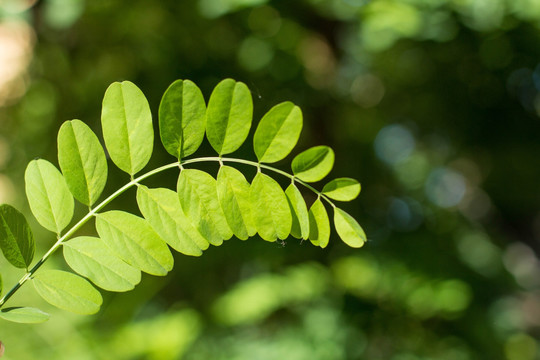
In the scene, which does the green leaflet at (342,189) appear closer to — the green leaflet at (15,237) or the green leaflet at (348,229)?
the green leaflet at (348,229)

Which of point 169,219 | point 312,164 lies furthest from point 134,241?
Answer: point 312,164

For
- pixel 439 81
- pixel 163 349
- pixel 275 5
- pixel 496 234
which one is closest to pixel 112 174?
pixel 163 349

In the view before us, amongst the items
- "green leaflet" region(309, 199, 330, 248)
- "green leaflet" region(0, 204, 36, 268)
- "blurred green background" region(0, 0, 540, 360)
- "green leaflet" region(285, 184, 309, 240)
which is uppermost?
"green leaflet" region(0, 204, 36, 268)

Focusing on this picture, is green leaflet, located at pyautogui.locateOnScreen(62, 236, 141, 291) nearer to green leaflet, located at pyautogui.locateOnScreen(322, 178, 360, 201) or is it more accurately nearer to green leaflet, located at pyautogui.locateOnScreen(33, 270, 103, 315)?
green leaflet, located at pyautogui.locateOnScreen(33, 270, 103, 315)

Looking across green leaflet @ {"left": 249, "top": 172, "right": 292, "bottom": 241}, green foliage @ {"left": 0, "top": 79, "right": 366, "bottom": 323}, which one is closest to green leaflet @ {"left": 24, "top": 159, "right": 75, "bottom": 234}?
green foliage @ {"left": 0, "top": 79, "right": 366, "bottom": 323}

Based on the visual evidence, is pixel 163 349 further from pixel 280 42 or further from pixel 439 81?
pixel 439 81

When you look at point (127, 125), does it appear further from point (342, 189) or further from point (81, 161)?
point (342, 189)
